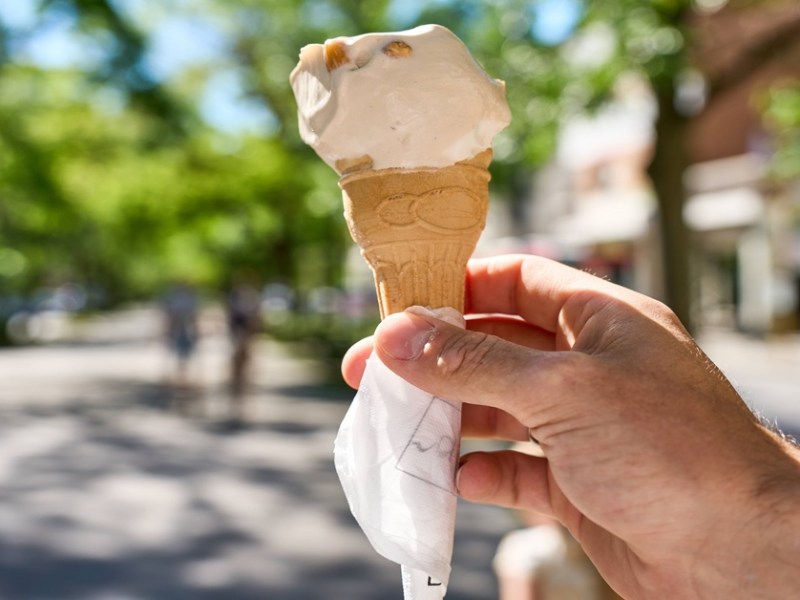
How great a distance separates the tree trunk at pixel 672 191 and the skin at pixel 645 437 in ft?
25.1

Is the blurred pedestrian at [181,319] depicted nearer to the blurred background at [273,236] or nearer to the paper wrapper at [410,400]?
the blurred background at [273,236]

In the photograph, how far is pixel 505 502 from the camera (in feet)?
7.75

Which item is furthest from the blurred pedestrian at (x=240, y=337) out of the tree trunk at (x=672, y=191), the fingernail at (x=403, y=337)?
the fingernail at (x=403, y=337)

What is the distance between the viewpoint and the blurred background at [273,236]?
6941mm

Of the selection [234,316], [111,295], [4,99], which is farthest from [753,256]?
[111,295]

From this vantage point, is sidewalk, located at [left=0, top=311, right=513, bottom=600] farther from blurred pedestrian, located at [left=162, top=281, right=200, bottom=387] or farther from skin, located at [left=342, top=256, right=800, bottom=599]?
skin, located at [left=342, top=256, right=800, bottom=599]

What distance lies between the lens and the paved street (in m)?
5.91

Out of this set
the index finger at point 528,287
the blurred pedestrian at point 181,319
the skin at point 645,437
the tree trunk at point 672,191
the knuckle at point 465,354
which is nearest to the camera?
the skin at point 645,437

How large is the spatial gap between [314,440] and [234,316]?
3.03m

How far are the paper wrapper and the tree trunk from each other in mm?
7641

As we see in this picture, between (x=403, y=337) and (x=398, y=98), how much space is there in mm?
526

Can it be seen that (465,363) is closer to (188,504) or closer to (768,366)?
(188,504)

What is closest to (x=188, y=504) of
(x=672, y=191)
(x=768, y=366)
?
(x=672, y=191)

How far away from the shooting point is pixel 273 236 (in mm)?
24656
